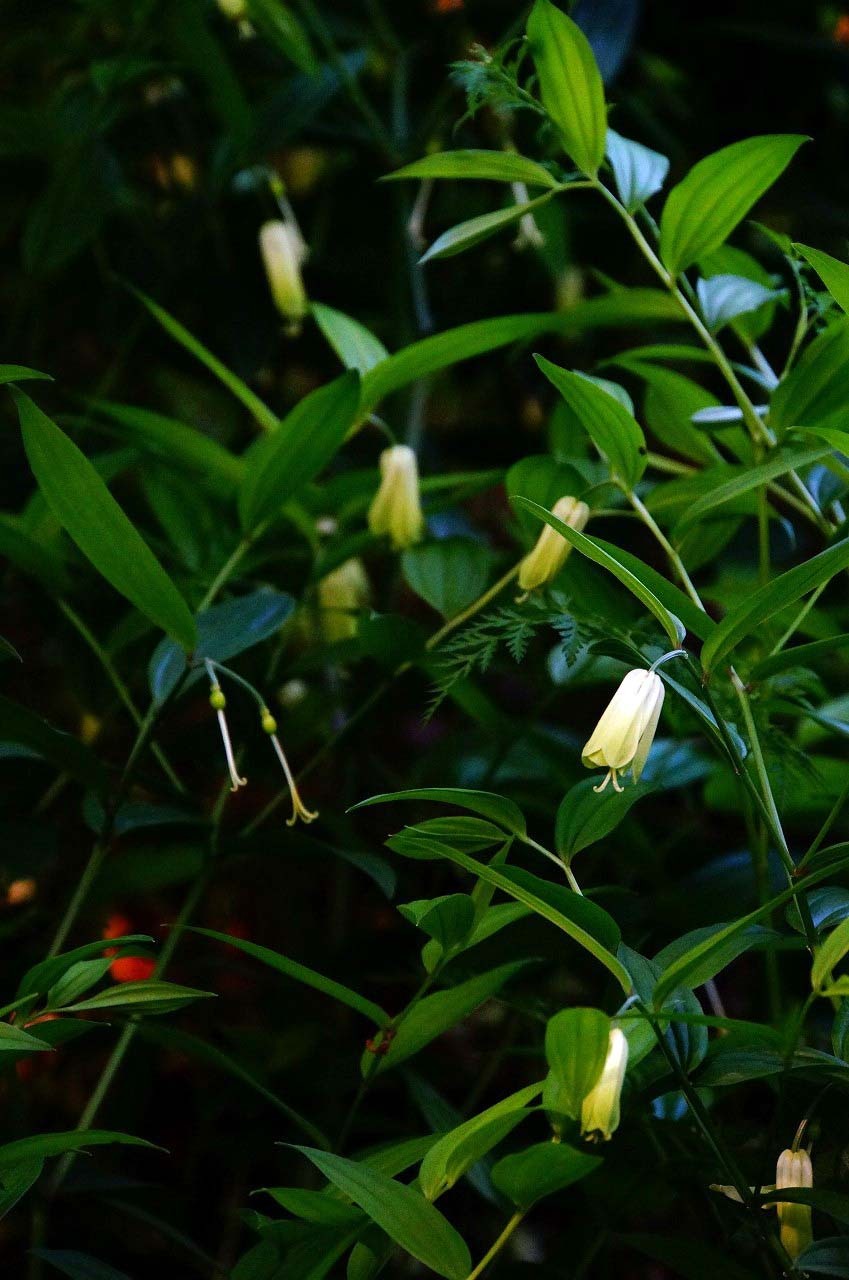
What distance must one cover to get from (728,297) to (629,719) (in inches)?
12.0

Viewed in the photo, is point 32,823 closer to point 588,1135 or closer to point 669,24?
point 588,1135

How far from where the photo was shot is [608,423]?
0.53 m

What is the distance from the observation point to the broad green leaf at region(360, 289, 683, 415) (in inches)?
26.3

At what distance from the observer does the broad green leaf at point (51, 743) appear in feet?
1.89

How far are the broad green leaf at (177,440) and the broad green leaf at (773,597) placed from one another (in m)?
0.40

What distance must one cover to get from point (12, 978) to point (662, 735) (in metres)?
0.56

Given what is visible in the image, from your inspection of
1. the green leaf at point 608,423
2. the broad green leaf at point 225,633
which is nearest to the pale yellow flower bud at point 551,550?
the green leaf at point 608,423

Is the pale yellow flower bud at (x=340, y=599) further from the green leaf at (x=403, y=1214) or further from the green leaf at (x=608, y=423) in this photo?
the green leaf at (x=403, y=1214)

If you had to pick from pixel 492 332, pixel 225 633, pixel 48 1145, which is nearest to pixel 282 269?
pixel 492 332

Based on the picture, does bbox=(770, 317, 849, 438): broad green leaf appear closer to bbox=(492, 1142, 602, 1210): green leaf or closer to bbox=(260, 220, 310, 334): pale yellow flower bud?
bbox=(492, 1142, 602, 1210): green leaf

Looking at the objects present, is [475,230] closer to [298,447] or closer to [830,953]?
[298,447]

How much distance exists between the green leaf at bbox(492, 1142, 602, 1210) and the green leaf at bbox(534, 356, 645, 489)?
306mm

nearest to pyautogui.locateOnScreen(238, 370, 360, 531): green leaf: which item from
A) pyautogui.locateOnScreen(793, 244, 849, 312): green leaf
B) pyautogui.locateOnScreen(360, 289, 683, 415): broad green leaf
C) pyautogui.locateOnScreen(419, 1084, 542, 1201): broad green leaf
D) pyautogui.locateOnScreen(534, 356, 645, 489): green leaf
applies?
pyautogui.locateOnScreen(360, 289, 683, 415): broad green leaf

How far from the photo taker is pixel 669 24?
130 centimetres
